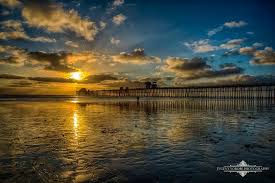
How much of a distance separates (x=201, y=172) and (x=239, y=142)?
6261mm

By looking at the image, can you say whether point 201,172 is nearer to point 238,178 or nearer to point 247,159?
point 238,178

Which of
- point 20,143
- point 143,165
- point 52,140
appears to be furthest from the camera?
point 52,140

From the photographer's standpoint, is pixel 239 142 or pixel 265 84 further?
pixel 265 84

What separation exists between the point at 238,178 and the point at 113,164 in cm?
449

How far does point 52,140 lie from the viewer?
582 inches

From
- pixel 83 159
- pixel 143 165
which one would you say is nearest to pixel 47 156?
pixel 83 159

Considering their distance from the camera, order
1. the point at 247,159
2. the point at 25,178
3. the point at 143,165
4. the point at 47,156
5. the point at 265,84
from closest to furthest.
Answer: the point at 25,178 < the point at 143,165 < the point at 247,159 < the point at 47,156 < the point at 265,84

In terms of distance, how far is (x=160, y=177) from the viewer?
8.13 m

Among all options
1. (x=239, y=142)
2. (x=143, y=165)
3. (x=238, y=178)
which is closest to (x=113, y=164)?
(x=143, y=165)

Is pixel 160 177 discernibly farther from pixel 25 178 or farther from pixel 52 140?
pixel 52 140

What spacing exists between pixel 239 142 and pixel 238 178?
20.3 ft

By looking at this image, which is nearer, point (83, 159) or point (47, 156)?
point (83, 159)

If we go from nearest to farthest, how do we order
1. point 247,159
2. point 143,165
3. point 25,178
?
point 25,178 < point 143,165 < point 247,159

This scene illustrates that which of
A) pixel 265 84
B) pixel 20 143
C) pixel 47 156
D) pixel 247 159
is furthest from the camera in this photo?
pixel 265 84
